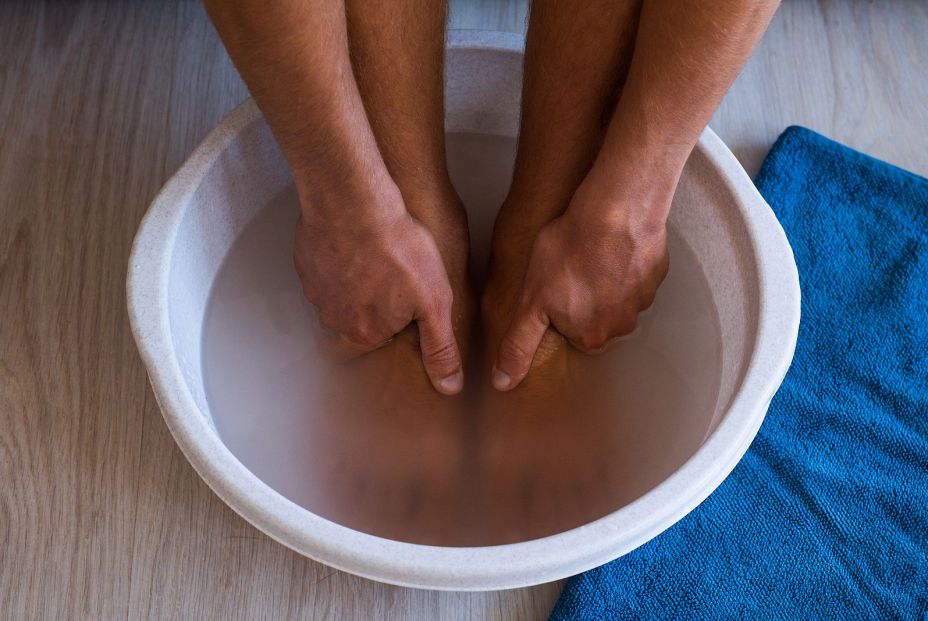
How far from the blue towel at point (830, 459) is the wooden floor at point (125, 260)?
8cm

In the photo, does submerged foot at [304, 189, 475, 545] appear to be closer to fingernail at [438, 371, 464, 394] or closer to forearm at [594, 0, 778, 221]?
fingernail at [438, 371, 464, 394]

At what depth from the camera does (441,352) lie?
851mm

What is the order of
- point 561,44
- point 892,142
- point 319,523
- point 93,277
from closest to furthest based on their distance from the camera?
point 319,523, point 561,44, point 93,277, point 892,142

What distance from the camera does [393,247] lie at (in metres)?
0.77

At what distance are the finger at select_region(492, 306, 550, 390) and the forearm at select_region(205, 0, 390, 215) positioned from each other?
0.20 m

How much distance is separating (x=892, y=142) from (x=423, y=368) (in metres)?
0.74

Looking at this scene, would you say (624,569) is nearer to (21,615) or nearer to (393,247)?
(393,247)

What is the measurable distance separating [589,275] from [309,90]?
1.02 ft

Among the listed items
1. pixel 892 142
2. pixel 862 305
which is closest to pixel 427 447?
pixel 862 305

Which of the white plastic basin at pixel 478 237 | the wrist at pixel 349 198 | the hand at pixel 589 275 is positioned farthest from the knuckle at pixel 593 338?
the wrist at pixel 349 198

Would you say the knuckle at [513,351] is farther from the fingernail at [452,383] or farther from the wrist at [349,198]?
the wrist at [349,198]

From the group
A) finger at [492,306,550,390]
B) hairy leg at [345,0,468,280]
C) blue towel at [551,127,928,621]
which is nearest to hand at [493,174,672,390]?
finger at [492,306,550,390]

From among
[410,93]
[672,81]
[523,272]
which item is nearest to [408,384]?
[523,272]

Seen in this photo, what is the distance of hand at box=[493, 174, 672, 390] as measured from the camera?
2.49 feet
